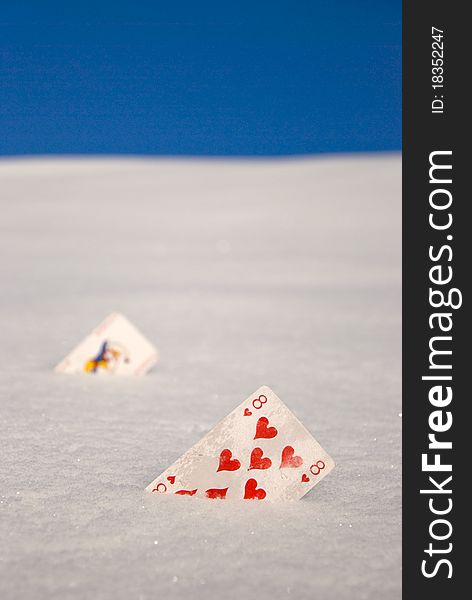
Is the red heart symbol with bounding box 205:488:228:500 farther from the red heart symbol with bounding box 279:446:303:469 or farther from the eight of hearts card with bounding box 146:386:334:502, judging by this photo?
the red heart symbol with bounding box 279:446:303:469

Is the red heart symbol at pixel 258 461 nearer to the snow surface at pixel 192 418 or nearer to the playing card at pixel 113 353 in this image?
the snow surface at pixel 192 418

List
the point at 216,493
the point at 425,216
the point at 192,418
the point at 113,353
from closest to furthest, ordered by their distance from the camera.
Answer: the point at 216,493 < the point at 425,216 < the point at 192,418 < the point at 113,353

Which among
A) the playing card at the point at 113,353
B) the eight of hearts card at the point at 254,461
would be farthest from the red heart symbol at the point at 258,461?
the playing card at the point at 113,353

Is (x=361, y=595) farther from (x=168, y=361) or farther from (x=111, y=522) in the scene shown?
(x=168, y=361)

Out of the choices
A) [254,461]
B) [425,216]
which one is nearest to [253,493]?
[254,461]

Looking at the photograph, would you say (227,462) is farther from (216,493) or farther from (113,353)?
(113,353)

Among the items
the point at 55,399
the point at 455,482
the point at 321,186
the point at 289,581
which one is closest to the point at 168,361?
the point at 55,399
